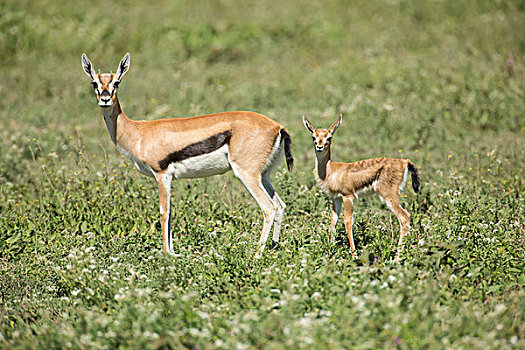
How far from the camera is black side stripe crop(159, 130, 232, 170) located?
6.54 m

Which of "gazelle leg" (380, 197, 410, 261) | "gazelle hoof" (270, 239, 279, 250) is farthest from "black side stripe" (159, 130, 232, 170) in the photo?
"gazelle leg" (380, 197, 410, 261)

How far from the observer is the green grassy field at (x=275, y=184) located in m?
4.65

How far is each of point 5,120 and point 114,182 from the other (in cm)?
523

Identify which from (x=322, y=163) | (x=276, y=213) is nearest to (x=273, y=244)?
(x=276, y=213)

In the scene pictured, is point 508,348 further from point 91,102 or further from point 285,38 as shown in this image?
point 285,38

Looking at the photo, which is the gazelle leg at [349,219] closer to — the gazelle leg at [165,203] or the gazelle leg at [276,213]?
the gazelle leg at [276,213]

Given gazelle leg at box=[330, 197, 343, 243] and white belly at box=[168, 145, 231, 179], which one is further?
white belly at box=[168, 145, 231, 179]

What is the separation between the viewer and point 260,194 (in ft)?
21.8

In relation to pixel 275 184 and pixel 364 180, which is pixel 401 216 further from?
pixel 275 184

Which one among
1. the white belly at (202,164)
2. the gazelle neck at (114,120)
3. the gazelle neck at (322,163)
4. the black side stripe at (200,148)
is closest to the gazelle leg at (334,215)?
the gazelle neck at (322,163)

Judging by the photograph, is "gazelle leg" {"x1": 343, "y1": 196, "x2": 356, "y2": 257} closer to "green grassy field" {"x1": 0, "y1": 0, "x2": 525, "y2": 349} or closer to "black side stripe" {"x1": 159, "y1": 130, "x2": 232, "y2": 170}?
"green grassy field" {"x1": 0, "y1": 0, "x2": 525, "y2": 349}

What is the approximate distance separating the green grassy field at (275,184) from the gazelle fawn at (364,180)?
30cm

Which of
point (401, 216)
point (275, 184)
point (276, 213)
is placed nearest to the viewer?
point (401, 216)

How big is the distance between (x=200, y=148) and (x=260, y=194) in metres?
0.85
